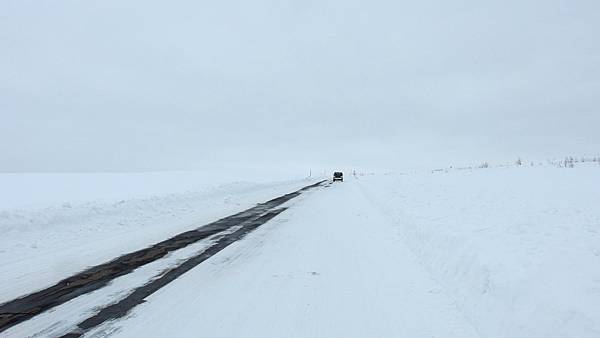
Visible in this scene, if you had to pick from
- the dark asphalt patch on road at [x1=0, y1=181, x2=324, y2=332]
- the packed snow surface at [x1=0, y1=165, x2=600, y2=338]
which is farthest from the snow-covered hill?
the dark asphalt patch on road at [x1=0, y1=181, x2=324, y2=332]

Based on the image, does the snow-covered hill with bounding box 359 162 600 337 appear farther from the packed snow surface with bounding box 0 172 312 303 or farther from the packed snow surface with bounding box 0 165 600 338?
the packed snow surface with bounding box 0 172 312 303

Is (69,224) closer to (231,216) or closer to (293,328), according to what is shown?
(231,216)

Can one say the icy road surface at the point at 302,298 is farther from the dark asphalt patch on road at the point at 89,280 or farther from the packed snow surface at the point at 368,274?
the dark asphalt patch on road at the point at 89,280

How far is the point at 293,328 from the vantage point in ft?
13.7

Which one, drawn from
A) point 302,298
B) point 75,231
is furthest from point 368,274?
point 75,231

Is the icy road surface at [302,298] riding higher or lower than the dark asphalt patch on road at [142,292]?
lower

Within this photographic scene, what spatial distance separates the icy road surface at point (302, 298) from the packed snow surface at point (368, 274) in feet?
0.07

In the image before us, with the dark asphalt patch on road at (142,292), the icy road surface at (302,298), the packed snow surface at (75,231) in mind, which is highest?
the packed snow surface at (75,231)

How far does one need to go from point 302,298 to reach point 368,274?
1.51 meters

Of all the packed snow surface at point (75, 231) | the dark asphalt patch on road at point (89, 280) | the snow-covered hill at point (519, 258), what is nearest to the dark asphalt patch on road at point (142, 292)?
the dark asphalt patch on road at point (89, 280)

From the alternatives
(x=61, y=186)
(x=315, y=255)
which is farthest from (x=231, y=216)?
(x=61, y=186)

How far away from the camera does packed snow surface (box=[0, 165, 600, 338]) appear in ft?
13.5

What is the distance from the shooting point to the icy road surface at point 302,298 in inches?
163

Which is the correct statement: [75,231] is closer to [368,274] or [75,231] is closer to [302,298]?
[302,298]
